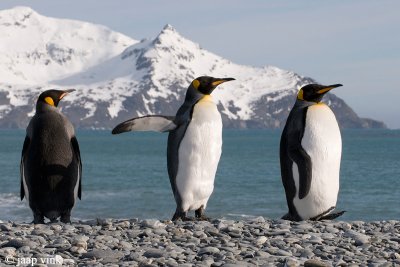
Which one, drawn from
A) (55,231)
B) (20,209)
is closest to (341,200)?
(20,209)

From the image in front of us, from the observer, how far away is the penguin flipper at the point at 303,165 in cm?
924

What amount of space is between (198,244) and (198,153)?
2.11 m

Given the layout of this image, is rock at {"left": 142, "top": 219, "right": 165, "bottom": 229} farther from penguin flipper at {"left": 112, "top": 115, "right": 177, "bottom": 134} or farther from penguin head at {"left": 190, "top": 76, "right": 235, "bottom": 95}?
penguin head at {"left": 190, "top": 76, "right": 235, "bottom": 95}

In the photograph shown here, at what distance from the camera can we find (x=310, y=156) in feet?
30.6

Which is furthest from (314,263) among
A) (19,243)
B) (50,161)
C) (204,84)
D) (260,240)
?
A: (50,161)

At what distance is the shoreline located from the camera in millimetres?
6508

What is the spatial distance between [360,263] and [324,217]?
2.87m

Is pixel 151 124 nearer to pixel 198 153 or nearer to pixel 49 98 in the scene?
pixel 198 153

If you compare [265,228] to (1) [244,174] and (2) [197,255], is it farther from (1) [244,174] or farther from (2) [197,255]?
(1) [244,174]

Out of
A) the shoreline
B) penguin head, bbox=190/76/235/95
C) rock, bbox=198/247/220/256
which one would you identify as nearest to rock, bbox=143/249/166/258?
the shoreline

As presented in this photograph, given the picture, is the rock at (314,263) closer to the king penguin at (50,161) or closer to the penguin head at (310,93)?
the penguin head at (310,93)

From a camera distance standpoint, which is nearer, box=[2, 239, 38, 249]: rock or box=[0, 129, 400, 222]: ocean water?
box=[2, 239, 38, 249]: rock

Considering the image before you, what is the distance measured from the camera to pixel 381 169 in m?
58.6

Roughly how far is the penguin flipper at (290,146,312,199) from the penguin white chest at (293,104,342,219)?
6 cm
